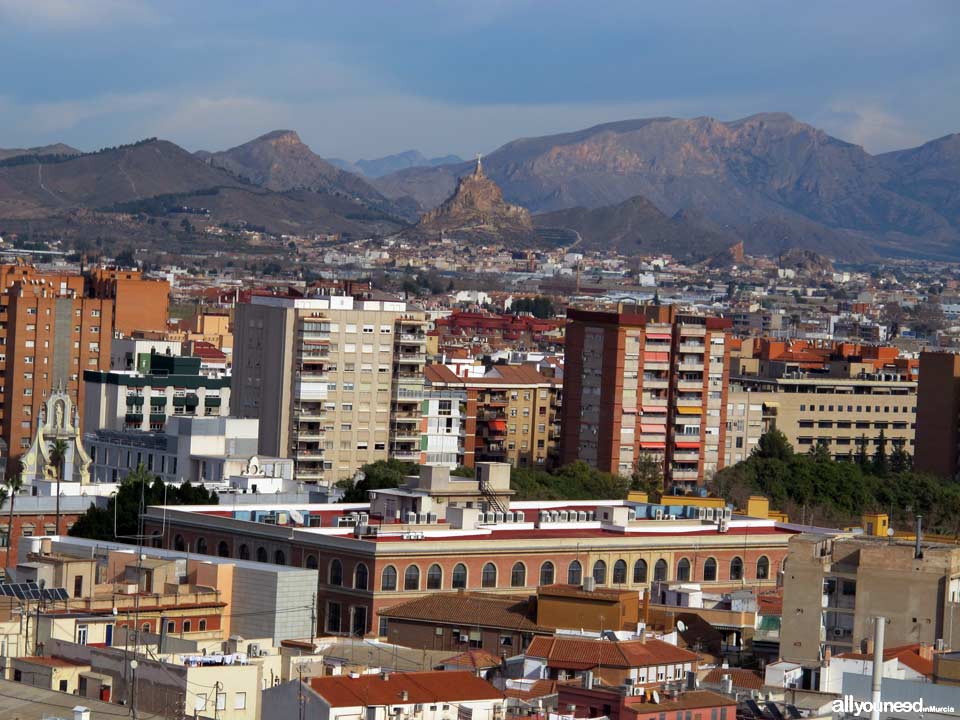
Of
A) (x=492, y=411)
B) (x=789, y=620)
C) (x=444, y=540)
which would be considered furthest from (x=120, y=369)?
(x=789, y=620)

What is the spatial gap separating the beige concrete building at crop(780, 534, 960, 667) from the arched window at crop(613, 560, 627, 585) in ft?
26.3

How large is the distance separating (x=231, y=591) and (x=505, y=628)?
447 cm

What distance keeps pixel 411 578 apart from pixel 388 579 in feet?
1.66

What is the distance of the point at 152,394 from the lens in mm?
82938

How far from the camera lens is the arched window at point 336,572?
44500 mm

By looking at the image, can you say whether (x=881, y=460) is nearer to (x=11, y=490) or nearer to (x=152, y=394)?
(x=152, y=394)

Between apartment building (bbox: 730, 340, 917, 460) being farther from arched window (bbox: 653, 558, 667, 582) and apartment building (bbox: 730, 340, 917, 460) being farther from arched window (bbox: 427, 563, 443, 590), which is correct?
arched window (bbox: 427, 563, 443, 590)

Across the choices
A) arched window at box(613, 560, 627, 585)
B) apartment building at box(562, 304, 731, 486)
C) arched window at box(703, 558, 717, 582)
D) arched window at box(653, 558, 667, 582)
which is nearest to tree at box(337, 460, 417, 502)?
arched window at box(653, 558, 667, 582)

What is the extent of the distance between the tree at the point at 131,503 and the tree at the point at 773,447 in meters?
28.9

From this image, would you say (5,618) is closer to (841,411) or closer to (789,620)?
(789,620)

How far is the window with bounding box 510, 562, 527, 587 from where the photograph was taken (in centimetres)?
4616

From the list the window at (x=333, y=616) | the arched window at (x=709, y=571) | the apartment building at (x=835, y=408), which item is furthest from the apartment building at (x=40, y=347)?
the window at (x=333, y=616)

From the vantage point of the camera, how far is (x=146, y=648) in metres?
32.7

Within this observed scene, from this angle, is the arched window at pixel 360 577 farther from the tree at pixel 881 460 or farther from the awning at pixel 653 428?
the awning at pixel 653 428
